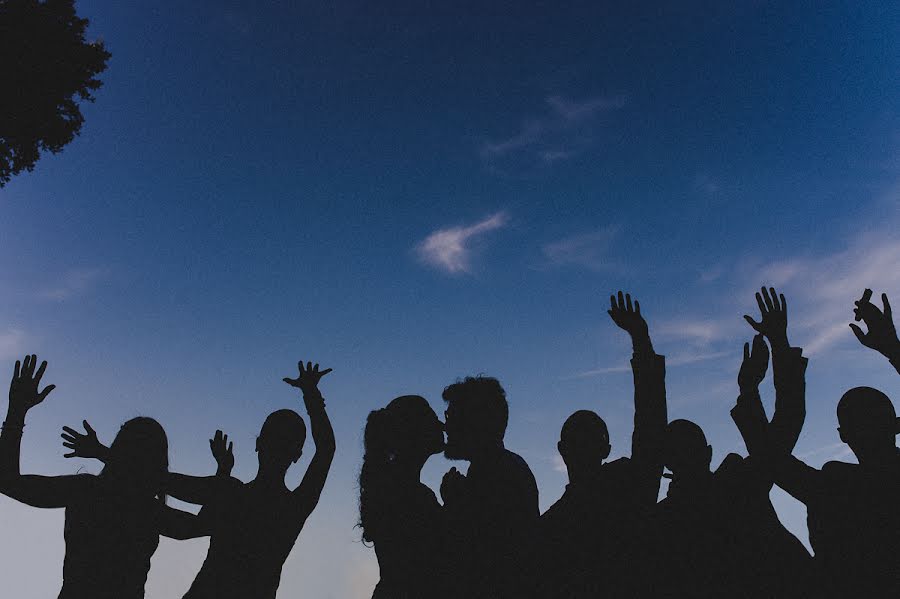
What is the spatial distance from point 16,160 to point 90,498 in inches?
412

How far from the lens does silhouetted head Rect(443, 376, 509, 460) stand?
319cm

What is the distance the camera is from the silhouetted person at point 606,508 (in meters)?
2.86

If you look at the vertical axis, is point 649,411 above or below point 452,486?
above

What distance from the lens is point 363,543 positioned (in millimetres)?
3023

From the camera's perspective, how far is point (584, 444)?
323 cm

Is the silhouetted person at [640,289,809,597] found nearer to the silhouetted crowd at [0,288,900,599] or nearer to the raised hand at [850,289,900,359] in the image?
the silhouetted crowd at [0,288,900,599]

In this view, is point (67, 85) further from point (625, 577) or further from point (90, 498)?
point (625, 577)

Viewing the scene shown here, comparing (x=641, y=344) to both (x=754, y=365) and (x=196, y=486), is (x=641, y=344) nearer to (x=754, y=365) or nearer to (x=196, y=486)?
(x=754, y=365)

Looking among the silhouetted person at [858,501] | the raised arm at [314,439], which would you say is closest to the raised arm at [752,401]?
the silhouetted person at [858,501]

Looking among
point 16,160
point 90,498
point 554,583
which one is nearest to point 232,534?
point 90,498

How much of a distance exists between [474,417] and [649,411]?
1.03m

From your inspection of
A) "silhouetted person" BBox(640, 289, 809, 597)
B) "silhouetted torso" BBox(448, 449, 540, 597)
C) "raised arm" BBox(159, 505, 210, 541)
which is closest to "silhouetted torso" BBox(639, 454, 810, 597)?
"silhouetted person" BBox(640, 289, 809, 597)

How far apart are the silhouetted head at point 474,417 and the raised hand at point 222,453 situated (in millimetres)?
1948

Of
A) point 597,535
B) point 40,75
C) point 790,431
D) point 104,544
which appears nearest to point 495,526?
point 597,535
